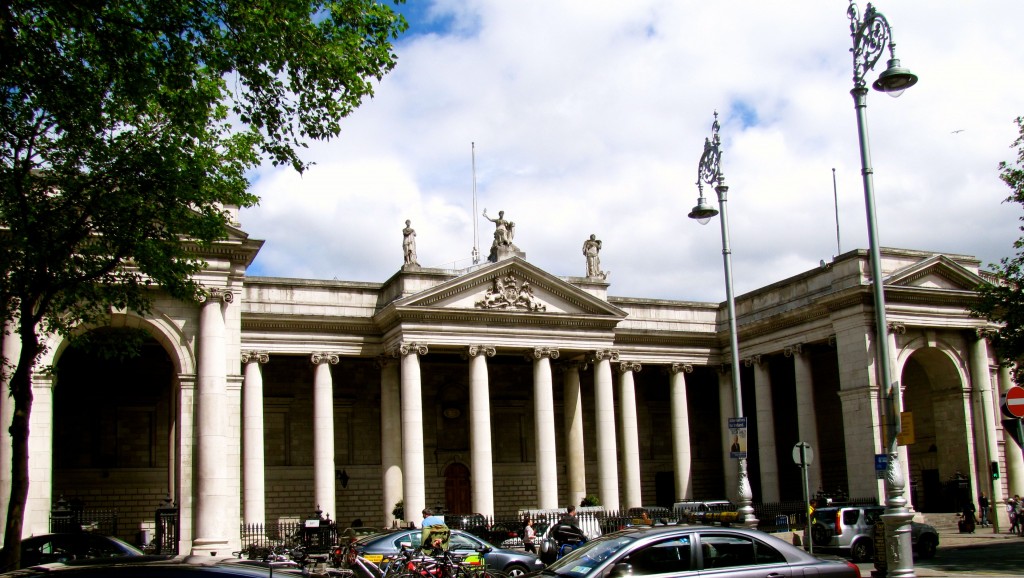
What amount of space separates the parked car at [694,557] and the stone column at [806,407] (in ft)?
95.4

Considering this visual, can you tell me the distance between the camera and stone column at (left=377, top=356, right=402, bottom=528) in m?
38.7

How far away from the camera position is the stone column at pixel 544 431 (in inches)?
1510

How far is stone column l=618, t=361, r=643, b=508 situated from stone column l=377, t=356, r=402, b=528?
975 cm

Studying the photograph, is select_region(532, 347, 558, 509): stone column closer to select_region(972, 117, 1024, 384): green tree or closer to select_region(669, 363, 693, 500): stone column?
select_region(669, 363, 693, 500): stone column

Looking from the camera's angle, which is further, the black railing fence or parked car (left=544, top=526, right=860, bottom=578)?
the black railing fence

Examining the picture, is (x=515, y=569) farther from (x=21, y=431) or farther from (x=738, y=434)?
(x=21, y=431)

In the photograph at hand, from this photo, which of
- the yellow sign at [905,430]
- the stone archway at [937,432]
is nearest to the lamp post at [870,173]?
the yellow sign at [905,430]

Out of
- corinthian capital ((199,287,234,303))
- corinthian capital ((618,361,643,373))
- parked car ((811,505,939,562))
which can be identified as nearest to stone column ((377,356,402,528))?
corinthian capital ((618,361,643,373))

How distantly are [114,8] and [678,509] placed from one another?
27.3 meters

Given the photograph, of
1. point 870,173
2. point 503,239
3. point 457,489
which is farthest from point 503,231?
point 870,173

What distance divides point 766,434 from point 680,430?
3738 millimetres

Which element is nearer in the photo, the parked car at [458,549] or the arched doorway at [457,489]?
the parked car at [458,549]

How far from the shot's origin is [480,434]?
123 feet

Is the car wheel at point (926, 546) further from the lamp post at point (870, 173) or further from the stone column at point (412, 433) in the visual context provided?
the stone column at point (412, 433)
